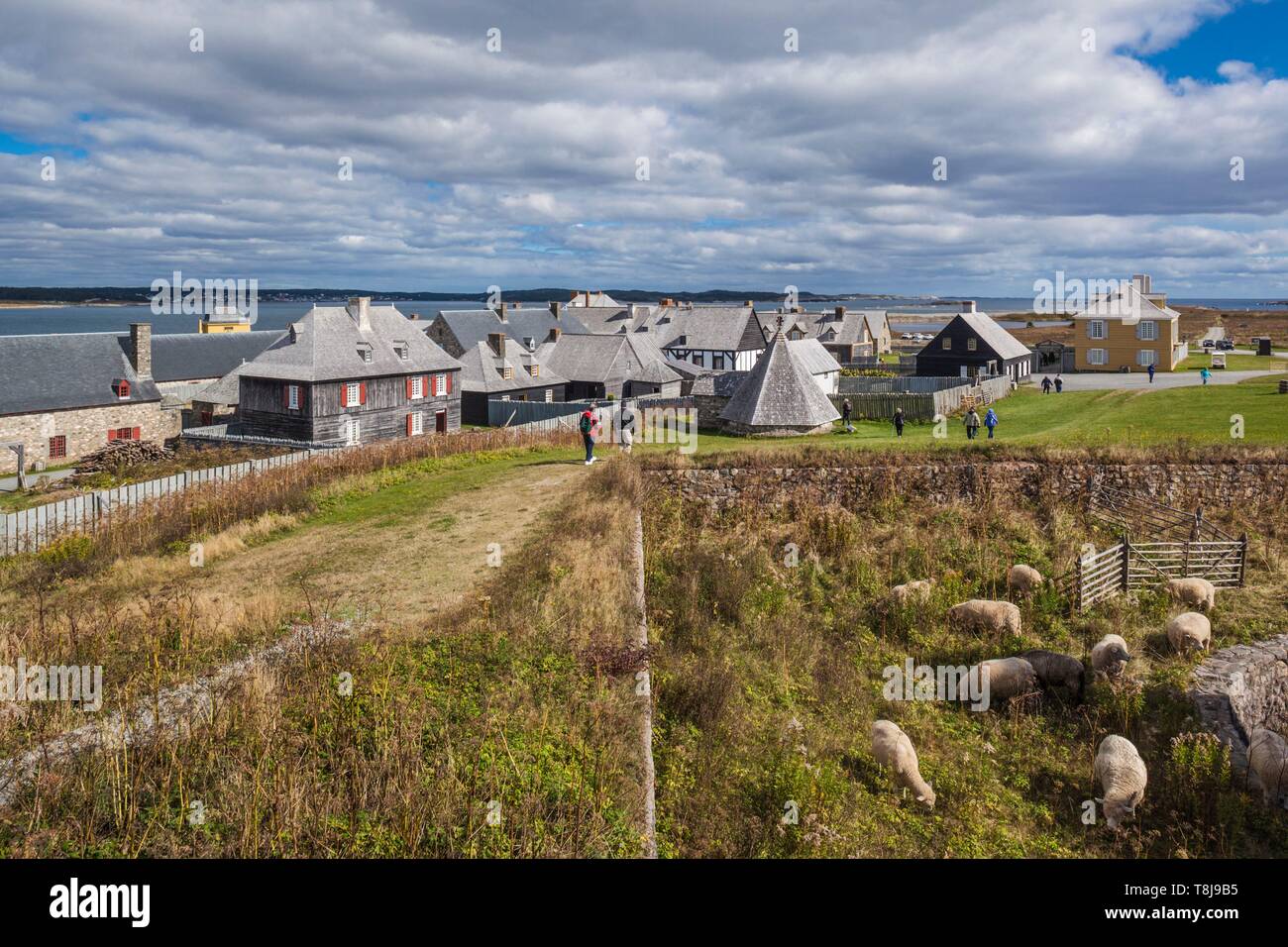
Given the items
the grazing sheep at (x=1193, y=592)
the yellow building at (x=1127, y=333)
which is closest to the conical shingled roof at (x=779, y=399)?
the grazing sheep at (x=1193, y=592)

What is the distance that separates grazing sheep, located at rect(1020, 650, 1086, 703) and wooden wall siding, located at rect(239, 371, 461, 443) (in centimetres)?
3630

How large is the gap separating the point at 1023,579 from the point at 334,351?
3603 cm

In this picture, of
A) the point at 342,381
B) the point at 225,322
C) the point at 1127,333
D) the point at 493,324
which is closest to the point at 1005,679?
the point at 342,381

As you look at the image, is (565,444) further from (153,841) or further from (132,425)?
(132,425)

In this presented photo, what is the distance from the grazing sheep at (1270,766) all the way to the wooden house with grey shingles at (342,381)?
3995 centimetres

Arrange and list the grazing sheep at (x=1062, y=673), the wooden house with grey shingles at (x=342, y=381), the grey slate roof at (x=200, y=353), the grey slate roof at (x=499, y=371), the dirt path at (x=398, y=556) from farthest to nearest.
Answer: the grey slate roof at (x=200, y=353)
the grey slate roof at (x=499, y=371)
the wooden house with grey shingles at (x=342, y=381)
the grazing sheep at (x=1062, y=673)
the dirt path at (x=398, y=556)

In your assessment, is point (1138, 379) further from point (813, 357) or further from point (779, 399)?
point (779, 399)

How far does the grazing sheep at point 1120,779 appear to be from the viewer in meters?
12.1

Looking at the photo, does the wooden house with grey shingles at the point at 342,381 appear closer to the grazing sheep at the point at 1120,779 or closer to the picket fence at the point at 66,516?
the picket fence at the point at 66,516

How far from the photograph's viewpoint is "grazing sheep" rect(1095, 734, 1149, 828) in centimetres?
1215

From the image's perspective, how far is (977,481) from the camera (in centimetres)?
2722
